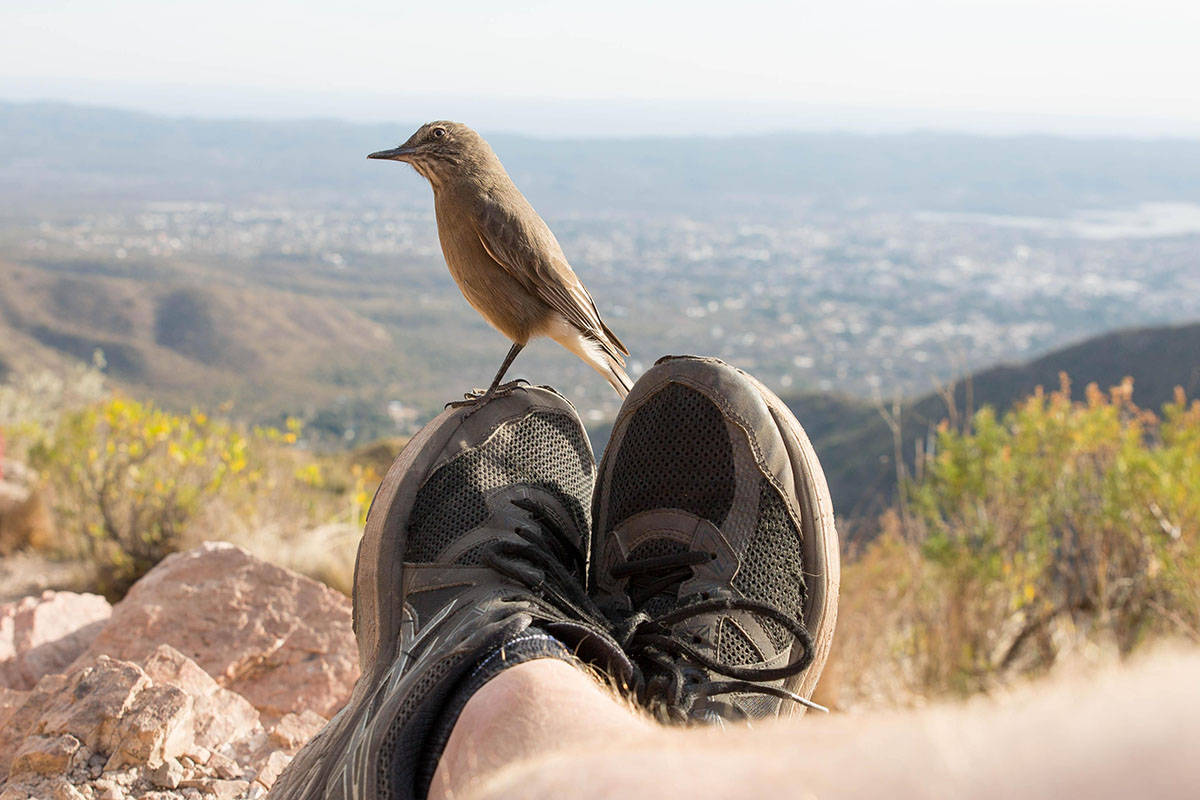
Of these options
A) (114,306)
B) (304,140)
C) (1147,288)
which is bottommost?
(114,306)

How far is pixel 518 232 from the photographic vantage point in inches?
113

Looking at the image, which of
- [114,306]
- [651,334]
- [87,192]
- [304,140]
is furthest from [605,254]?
[87,192]

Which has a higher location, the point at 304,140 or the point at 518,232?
the point at 304,140

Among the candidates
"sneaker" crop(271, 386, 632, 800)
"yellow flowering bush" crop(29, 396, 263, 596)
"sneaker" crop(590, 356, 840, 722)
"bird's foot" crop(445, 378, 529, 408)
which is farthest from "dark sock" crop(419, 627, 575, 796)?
"yellow flowering bush" crop(29, 396, 263, 596)

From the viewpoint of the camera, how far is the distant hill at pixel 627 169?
131125 mm

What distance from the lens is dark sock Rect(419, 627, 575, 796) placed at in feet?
4.72

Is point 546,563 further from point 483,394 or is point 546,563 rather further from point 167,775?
point 167,775

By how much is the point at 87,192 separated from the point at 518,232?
6375 inches

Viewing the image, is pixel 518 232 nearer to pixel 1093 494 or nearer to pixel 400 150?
pixel 400 150

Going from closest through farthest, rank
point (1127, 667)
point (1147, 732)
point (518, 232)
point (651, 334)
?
point (1147, 732) → point (1127, 667) → point (518, 232) → point (651, 334)

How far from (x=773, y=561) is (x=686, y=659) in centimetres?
47

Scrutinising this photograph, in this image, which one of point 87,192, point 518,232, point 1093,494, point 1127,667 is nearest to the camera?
point 1127,667

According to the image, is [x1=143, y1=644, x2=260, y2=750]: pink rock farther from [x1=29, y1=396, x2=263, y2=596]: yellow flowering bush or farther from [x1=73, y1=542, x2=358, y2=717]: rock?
[x1=29, y1=396, x2=263, y2=596]: yellow flowering bush

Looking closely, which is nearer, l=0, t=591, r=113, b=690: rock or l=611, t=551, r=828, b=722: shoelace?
l=611, t=551, r=828, b=722: shoelace
